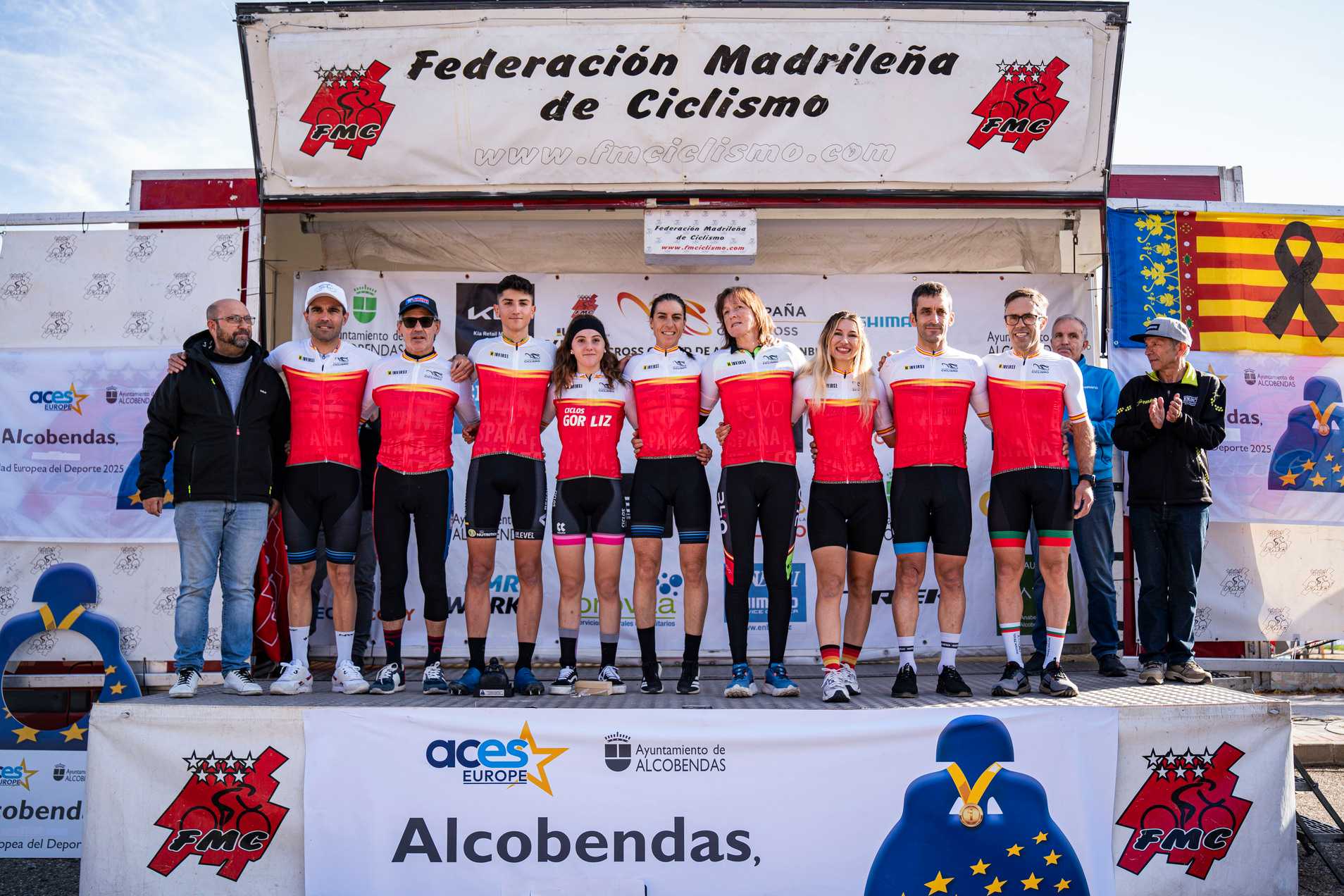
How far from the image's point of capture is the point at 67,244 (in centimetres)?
582

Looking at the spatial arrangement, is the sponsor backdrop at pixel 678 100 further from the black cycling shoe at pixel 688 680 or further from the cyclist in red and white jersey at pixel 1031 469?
the black cycling shoe at pixel 688 680

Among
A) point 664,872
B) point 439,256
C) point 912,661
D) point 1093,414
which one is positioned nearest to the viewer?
point 664,872

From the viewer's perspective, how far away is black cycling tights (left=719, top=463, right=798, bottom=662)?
4.58m

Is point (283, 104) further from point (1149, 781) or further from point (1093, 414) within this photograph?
point (1149, 781)

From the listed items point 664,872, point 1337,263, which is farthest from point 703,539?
point 1337,263

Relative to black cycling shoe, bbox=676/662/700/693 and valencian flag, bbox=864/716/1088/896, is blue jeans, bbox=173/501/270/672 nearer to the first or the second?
black cycling shoe, bbox=676/662/700/693

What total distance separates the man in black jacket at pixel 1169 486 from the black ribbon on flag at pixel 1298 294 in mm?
1329

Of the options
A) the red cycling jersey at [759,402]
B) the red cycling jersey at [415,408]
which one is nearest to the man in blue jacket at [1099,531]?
the red cycling jersey at [759,402]

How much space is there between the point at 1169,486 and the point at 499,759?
12.3ft

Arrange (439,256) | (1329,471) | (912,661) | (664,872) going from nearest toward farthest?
(664,872) < (912,661) < (1329,471) < (439,256)

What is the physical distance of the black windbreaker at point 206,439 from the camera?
4605 millimetres

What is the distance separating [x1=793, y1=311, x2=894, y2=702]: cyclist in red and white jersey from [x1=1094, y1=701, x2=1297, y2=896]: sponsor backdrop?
129cm

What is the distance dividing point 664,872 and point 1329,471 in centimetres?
499

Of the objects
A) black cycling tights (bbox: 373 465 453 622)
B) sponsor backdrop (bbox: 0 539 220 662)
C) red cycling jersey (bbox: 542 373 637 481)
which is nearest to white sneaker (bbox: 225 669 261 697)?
black cycling tights (bbox: 373 465 453 622)
